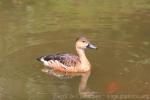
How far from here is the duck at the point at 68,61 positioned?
12.5 meters

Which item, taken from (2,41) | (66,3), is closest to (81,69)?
(2,41)

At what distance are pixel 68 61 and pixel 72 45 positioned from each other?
1.15 meters

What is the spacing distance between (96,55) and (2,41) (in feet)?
7.46

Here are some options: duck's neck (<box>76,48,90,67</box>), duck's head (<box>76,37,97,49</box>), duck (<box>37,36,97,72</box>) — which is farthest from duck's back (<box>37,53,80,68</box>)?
duck's head (<box>76,37,97,49</box>)

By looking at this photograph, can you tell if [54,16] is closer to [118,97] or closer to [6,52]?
[6,52]

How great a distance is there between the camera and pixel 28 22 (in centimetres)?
1516

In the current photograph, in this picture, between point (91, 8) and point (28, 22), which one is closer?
point (28, 22)

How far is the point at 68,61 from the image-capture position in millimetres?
12586

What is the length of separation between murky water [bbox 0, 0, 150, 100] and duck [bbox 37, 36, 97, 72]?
200mm

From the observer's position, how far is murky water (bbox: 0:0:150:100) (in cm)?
1126

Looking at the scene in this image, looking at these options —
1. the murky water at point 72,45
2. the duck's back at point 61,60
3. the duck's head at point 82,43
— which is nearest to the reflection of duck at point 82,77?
the murky water at point 72,45

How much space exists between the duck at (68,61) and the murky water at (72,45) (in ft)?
0.65

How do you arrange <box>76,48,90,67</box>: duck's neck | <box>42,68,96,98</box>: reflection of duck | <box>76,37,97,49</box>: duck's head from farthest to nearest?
<box>76,37,97,49</box>: duck's head < <box>76,48,90,67</box>: duck's neck < <box>42,68,96,98</box>: reflection of duck

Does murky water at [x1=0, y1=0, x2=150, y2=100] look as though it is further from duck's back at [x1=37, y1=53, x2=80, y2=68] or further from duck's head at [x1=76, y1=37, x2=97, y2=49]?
duck's head at [x1=76, y1=37, x2=97, y2=49]
